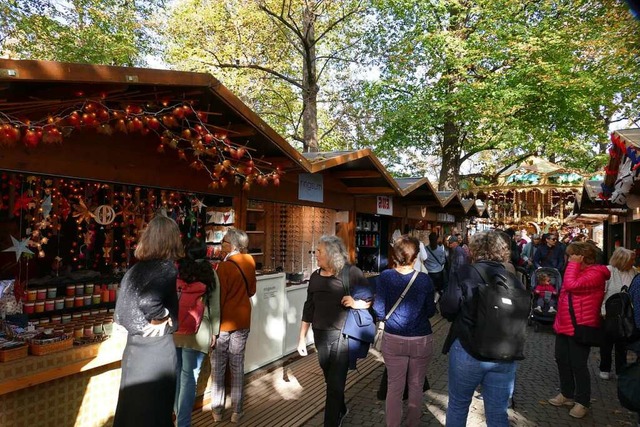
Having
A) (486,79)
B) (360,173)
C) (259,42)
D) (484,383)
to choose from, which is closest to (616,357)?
(484,383)

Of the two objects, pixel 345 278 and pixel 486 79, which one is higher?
pixel 486 79

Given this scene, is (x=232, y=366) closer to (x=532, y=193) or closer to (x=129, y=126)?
(x=129, y=126)

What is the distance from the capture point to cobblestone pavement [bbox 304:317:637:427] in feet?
14.3

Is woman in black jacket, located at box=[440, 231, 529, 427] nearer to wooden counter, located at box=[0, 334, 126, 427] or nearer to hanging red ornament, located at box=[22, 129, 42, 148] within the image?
wooden counter, located at box=[0, 334, 126, 427]

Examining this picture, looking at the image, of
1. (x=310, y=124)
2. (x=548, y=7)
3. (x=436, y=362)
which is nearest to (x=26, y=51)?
(x=310, y=124)

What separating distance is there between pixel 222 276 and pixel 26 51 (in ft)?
47.8

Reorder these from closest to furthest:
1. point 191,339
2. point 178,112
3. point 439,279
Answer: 1. point 178,112
2. point 191,339
3. point 439,279

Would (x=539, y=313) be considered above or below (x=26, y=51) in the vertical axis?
below

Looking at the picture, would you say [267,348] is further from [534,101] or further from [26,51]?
[534,101]

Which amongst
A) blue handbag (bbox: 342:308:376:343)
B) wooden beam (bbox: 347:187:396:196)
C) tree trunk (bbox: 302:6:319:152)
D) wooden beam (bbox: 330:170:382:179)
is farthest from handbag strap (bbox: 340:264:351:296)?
tree trunk (bbox: 302:6:319:152)

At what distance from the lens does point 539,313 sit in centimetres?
838

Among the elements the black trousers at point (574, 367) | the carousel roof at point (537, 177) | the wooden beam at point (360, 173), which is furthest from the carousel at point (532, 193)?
the black trousers at point (574, 367)

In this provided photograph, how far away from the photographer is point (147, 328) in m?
2.69

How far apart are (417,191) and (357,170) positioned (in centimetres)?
356
